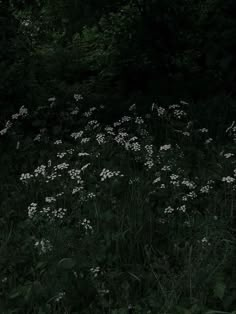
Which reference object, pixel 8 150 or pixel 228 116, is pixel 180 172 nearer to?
pixel 228 116

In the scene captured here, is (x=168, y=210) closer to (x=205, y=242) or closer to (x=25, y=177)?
(x=205, y=242)

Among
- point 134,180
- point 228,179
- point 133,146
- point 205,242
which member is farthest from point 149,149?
point 205,242

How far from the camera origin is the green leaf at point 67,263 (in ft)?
12.3

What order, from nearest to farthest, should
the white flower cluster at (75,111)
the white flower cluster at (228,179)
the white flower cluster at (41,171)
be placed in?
the white flower cluster at (228,179) < the white flower cluster at (41,171) < the white flower cluster at (75,111)

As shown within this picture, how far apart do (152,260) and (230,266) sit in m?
0.54

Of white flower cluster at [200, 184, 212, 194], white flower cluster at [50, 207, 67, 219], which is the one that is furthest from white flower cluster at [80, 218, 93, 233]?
white flower cluster at [200, 184, 212, 194]

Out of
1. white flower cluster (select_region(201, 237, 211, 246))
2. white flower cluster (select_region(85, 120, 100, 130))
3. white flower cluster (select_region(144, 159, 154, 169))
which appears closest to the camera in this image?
white flower cluster (select_region(201, 237, 211, 246))

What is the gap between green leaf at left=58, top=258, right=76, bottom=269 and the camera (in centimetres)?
375

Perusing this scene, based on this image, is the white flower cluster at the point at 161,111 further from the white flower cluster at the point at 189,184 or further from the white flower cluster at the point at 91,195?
the white flower cluster at the point at 91,195

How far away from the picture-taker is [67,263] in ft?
12.4

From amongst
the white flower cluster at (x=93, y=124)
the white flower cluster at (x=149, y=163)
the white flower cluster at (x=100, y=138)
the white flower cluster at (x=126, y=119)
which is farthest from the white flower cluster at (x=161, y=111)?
the white flower cluster at (x=149, y=163)

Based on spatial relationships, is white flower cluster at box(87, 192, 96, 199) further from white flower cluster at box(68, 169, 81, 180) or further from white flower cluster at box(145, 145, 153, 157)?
white flower cluster at box(145, 145, 153, 157)

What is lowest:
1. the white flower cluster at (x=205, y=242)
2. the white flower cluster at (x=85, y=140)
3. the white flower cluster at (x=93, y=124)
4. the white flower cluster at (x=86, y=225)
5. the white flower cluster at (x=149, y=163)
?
the white flower cluster at (x=205, y=242)

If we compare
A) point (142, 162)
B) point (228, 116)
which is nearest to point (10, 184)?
point (142, 162)
